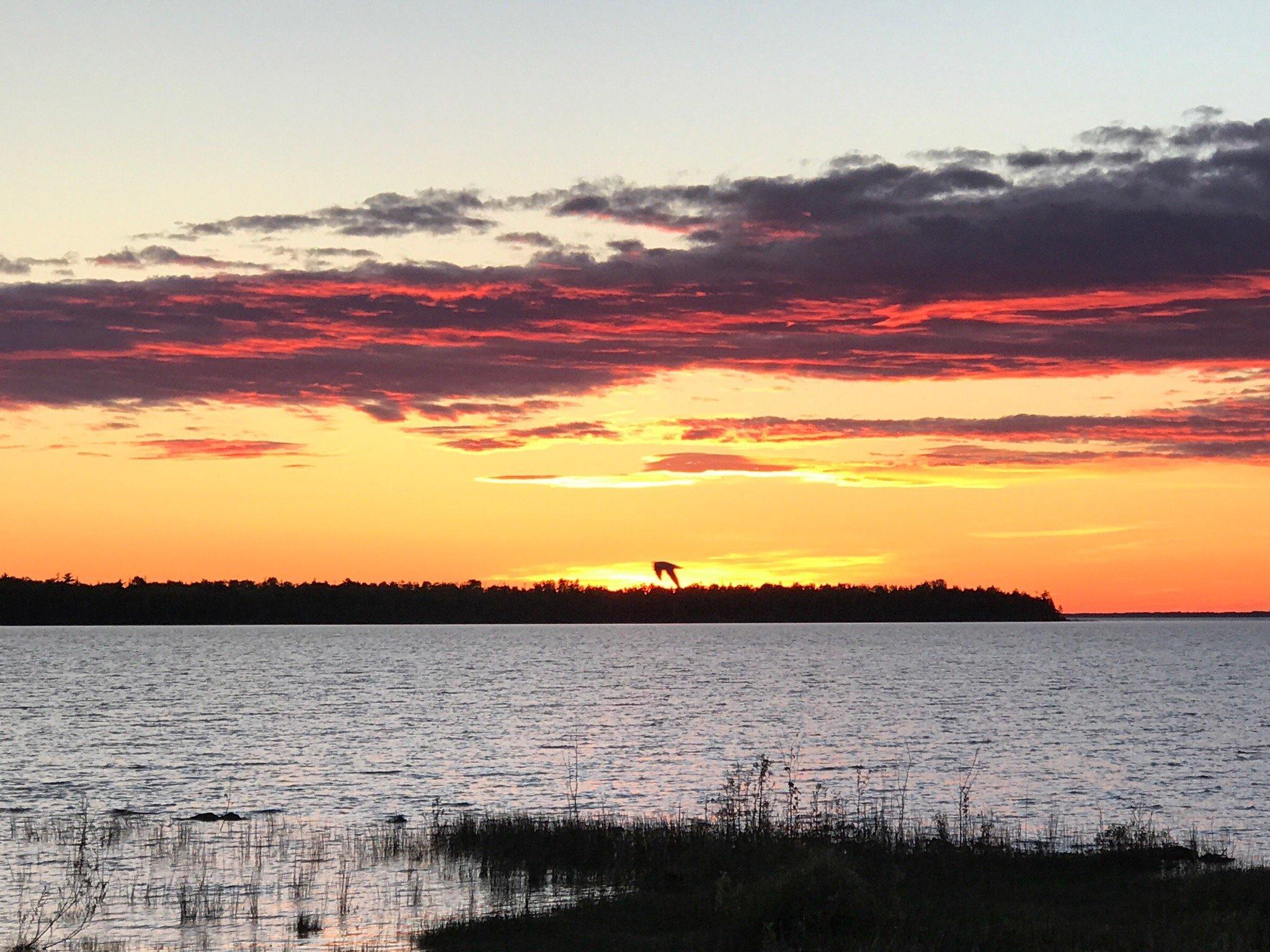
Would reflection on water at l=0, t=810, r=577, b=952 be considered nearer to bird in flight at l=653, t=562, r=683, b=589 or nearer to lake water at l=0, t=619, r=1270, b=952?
lake water at l=0, t=619, r=1270, b=952

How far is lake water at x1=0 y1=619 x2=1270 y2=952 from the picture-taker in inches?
Result: 1179

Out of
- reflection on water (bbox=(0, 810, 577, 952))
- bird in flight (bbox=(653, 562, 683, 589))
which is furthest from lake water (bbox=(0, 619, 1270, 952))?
bird in flight (bbox=(653, 562, 683, 589))

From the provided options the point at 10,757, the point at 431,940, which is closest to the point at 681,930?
the point at 431,940

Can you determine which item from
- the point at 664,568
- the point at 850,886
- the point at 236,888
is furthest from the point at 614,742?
the point at 850,886

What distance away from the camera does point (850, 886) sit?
22.3 m

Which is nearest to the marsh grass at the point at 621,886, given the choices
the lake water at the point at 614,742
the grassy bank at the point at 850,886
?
the grassy bank at the point at 850,886

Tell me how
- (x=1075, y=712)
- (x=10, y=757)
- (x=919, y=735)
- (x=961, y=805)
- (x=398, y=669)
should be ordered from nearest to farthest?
(x=961, y=805), (x=10, y=757), (x=919, y=735), (x=1075, y=712), (x=398, y=669)

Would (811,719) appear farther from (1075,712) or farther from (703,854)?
(703,854)

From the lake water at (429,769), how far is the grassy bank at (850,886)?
2.20 metres

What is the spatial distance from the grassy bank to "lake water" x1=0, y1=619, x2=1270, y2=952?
220cm

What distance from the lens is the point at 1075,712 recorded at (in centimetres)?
9725

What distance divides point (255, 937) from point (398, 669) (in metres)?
155

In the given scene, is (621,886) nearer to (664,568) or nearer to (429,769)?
(664,568)

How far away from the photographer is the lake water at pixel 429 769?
2995cm
